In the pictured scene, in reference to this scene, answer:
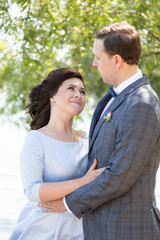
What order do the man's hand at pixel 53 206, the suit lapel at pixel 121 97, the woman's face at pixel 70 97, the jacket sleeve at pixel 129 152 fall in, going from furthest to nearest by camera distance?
the woman's face at pixel 70 97
the man's hand at pixel 53 206
the suit lapel at pixel 121 97
the jacket sleeve at pixel 129 152

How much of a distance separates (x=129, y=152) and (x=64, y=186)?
0.46 metres

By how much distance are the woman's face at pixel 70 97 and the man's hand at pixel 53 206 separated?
592 millimetres

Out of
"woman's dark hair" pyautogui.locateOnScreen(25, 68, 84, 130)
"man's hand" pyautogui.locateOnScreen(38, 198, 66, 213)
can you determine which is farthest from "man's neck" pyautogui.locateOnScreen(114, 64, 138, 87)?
"man's hand" pyautogui.locateOnScreen(38, 198, 66, 213)

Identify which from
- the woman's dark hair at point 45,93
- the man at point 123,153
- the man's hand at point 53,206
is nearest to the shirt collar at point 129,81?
the man at point 123,153

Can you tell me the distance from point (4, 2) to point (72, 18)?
124 cm

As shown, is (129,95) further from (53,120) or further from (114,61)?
(53,120)

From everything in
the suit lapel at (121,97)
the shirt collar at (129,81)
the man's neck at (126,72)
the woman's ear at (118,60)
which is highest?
the woman's ear at (118,60)

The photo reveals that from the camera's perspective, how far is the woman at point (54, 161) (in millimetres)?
2301

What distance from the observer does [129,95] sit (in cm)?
210

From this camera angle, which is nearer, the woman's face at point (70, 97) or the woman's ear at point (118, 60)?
the woman's ear at point (118, 60)

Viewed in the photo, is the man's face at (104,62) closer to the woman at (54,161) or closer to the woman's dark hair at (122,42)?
the woman's dark hair at (122,42)

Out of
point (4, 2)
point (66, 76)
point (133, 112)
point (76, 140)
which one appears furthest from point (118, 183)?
point (4, 2)

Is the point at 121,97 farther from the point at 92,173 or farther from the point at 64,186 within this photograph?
the point at 64,186

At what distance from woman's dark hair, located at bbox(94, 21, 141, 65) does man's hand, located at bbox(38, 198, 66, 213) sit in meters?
0.85
